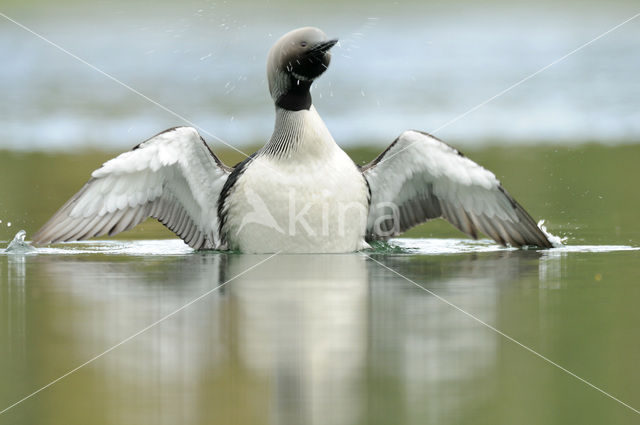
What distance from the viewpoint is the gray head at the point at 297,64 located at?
823cm

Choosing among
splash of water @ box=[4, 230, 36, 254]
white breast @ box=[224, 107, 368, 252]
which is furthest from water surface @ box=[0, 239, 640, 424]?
splash of water @ box=[4, 230, 36, 254]

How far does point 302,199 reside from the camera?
785 cm

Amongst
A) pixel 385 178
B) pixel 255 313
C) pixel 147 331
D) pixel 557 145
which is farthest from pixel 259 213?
pixel 557 145

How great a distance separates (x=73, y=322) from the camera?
16.3ft

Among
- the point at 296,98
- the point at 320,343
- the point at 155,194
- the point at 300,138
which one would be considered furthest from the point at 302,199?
the point at 320,343

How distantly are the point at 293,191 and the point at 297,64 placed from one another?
1.17 meters

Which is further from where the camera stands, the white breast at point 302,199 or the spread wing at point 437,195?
the spread wing at point 437,195

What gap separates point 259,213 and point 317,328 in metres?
3.25

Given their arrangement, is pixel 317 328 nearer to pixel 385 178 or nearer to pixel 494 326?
pixel 494 326

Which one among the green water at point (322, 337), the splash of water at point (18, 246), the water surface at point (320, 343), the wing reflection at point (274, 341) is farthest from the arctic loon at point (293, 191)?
the wing reflection at point (274, 341)

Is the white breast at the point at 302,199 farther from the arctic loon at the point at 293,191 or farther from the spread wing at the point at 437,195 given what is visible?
the spread wing at the point at 437,195

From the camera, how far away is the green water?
3.49 meters

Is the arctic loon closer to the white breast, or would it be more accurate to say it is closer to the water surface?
the white breast

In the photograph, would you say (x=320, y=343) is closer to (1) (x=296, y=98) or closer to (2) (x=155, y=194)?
(1) (x=296, y=98)
